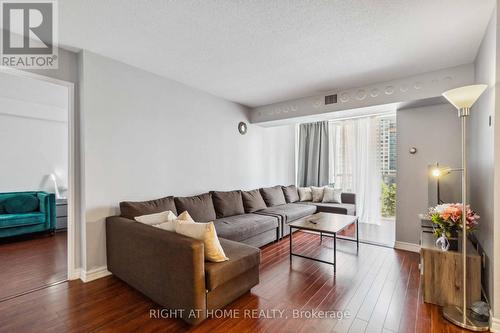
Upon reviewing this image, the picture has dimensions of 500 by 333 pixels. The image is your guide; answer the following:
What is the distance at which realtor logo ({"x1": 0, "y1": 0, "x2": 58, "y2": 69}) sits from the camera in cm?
194

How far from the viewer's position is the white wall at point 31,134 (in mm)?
4168

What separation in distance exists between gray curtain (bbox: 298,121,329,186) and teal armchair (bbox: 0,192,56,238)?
5505 millimetres

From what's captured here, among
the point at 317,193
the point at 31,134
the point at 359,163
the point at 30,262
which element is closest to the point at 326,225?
the point at 317,193

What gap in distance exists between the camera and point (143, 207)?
2795mm

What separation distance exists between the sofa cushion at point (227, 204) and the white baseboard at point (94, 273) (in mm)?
1645

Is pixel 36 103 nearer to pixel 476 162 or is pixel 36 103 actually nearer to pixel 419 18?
pixel 419 18

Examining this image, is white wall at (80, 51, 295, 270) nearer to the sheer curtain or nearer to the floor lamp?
the sheer curtain

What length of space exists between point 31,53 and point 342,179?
592 cm

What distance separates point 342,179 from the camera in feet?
18.9

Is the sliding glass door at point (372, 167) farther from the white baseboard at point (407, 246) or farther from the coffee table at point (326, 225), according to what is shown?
the coffee table at point (326, 225)

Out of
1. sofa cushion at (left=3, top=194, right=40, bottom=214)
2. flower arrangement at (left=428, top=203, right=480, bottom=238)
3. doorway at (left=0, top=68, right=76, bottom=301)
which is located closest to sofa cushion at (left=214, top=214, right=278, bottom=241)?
doorway at (left=0, top=68, right=76, bottom=301)

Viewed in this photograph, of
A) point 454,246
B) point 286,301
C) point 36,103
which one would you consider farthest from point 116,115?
point 454,246

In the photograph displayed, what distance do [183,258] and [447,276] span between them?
2371 millimetres

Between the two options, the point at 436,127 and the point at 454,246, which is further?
the point at 436,127
